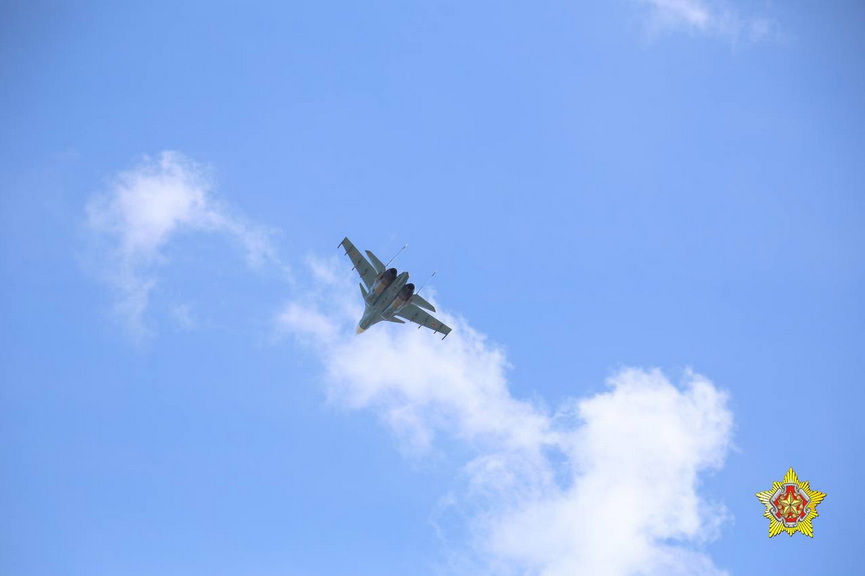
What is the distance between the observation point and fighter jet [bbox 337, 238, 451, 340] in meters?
76.1

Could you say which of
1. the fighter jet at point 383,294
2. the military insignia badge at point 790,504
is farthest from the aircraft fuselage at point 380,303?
the military insignia badge at point 790,504

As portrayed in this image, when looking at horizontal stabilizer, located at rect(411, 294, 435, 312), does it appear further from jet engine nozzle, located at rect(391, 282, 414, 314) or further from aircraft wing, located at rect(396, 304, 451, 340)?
aircraft wing, located at rect(396, 304, 451, 340)

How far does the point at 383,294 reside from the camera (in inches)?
3063

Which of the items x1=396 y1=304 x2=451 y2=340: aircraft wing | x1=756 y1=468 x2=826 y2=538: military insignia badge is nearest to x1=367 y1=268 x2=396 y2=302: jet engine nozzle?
x1=396 y1=304 x2=451 y2=340: aircraft wing

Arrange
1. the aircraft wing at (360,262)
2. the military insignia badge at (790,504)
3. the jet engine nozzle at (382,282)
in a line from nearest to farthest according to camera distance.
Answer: the military insignia badge at (790,504), the jet engine nozzle at (382,282), the aircraft wing at (360,262)

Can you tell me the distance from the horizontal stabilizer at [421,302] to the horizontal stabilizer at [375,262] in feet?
16.6

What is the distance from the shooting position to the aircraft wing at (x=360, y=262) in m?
79.1

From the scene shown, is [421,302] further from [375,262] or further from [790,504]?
[790,504]

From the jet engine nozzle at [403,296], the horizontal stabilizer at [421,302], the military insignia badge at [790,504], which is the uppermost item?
the horizontal stabilizer at [421,302]

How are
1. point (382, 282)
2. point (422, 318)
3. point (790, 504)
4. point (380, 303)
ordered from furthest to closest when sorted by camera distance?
point (422, 318), point (380, 303), point (382, 282), point (790, 504)

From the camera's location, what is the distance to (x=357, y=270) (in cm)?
7994

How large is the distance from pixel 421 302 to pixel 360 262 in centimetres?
827

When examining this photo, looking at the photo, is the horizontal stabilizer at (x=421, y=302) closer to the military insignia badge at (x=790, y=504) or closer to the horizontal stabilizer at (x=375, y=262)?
the horizontal stabilizer at (x=375, y=262)

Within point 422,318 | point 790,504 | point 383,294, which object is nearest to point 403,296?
point 383,294
